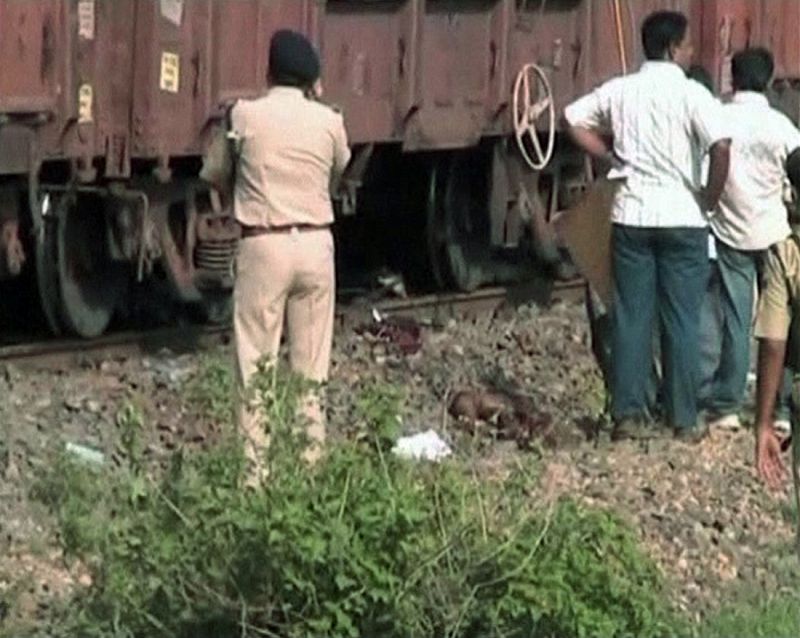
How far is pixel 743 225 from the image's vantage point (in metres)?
13.7

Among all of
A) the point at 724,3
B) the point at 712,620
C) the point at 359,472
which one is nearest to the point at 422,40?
the point at 724,3

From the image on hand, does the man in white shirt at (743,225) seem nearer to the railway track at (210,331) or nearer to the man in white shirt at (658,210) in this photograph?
the man in white shirt at (658,210)

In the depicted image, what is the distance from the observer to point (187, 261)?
1595cm

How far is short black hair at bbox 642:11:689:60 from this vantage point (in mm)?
12641

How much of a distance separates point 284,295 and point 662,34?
95.2 inches

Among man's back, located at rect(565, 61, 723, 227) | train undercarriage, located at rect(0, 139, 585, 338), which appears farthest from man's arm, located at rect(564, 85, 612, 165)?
train undercarriage, located at rect(0, 139, 585, 338)

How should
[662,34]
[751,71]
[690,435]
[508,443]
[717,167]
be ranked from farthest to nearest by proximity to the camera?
[751,71] < [508,443] < [690,435] < [662,34] < [717,167]

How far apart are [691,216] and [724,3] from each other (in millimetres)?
8294

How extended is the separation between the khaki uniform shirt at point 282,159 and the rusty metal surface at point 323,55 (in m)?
3.17

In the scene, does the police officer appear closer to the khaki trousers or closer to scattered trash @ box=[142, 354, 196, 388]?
the khaki trousers

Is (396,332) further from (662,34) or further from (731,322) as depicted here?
(662,34)

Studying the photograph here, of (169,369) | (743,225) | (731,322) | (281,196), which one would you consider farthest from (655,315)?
(169,369)

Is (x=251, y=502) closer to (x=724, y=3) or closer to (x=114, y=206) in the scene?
(x=114, y=206)

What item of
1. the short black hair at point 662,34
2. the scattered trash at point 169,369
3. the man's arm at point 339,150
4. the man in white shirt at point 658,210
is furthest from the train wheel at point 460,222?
the man's arm at point 339,150
